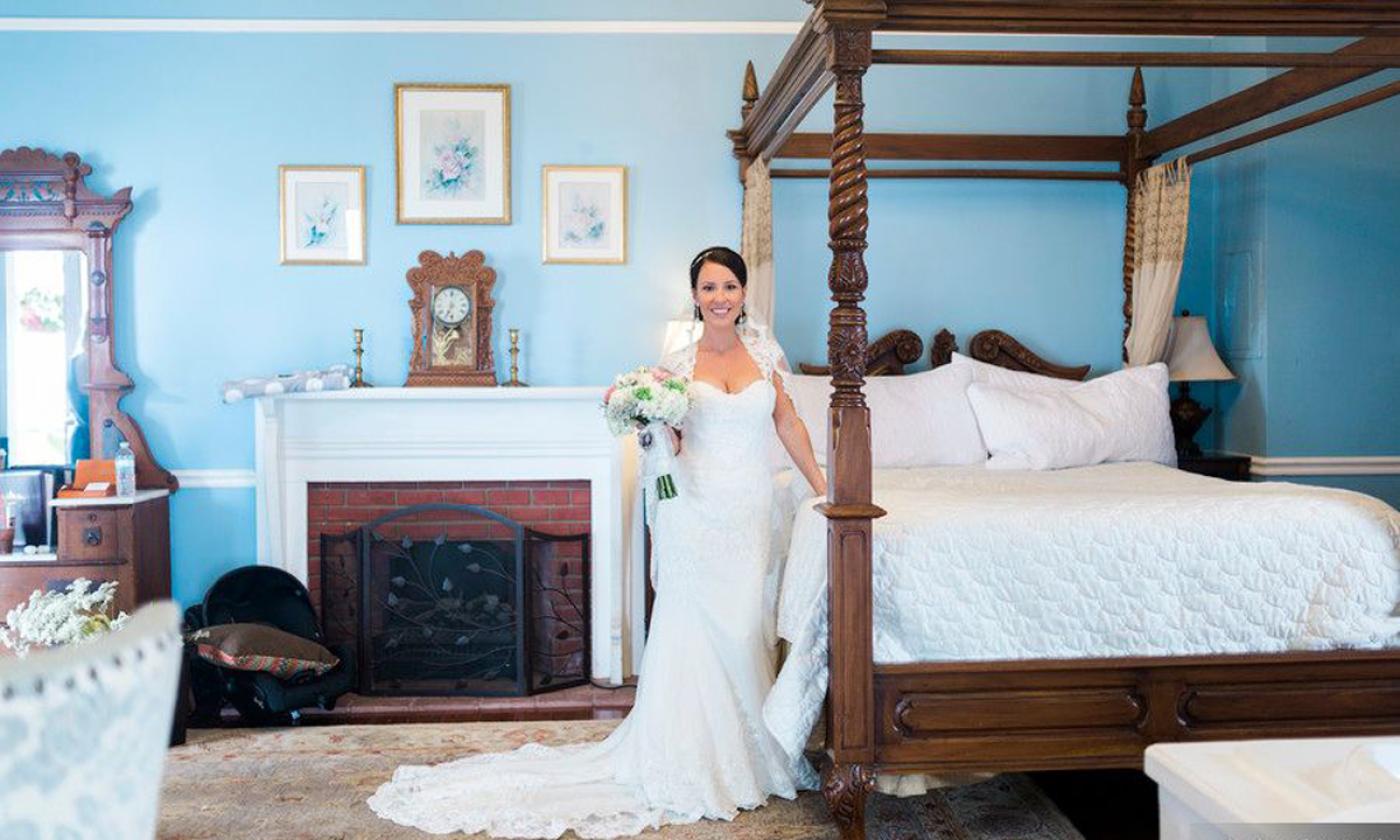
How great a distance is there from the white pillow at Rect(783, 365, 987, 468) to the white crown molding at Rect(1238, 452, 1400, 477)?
140 centimetres

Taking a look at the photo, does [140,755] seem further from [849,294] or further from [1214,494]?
[1214,494]

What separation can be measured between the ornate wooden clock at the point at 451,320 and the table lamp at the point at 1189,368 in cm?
309

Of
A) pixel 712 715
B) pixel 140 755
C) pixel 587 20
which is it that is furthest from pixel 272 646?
pixel 140 755

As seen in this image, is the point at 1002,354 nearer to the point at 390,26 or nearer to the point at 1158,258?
the point at 1158,258

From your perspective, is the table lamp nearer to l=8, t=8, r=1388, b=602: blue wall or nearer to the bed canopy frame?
l=8, t=8, r=1388, b=602: blue wall

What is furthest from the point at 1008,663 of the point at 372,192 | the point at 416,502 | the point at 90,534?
the point at 90,534

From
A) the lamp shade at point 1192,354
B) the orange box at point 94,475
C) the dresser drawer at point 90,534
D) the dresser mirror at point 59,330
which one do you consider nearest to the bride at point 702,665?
the dresser drawer at point 90,534

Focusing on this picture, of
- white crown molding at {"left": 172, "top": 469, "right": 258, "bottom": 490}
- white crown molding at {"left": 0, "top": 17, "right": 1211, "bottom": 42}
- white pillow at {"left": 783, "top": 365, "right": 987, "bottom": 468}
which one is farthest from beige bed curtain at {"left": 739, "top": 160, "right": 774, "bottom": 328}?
white crown molding at {"left": 172, "top": 469, "right": 258, "bottom": 490}

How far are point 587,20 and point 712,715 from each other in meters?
3.37

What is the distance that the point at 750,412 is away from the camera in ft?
13.4

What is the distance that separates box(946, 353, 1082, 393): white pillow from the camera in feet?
18.2

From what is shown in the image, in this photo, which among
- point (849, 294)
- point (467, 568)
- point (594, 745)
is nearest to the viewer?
point (849, 294)

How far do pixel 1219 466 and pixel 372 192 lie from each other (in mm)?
4032

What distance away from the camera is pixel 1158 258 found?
5570 mm
